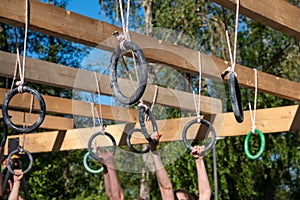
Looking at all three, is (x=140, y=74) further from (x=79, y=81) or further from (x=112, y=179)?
(x=79, y=81)

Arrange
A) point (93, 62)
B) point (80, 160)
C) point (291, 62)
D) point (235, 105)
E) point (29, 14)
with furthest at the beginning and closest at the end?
1. point (80, 160)
2. point (291, 62)
3. point (93, 62)
4. point (29, 14)
5. point (235, 105)

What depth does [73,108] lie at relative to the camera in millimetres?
5324

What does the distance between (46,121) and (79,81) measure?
4.94 ft

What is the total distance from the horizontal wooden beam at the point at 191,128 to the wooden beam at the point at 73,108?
11 cm

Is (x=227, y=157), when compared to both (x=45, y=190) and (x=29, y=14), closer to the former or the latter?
(x=45, y=190)

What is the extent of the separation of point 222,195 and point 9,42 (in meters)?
4.71

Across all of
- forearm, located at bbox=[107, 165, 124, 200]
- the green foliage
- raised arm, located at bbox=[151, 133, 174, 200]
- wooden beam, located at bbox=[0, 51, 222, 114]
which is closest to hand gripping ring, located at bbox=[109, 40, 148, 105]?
raised arm, located at bbox=[151, 133, 174, 200]

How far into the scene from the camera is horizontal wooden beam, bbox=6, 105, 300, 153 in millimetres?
4707

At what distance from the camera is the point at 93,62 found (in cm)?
→ 428

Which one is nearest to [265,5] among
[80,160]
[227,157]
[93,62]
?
[93,62]

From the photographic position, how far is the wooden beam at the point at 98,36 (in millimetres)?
2841

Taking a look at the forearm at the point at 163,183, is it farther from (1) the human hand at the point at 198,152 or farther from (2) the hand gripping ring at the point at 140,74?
(2) the hand gripping ring at the point at 140,74

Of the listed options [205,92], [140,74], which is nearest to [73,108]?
[205,92]

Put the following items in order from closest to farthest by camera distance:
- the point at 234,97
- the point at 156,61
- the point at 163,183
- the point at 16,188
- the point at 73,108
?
the point at 234,97 < the point at 163,183 < the point at 16,188 < the point at 156,61 < the point at 73,108
